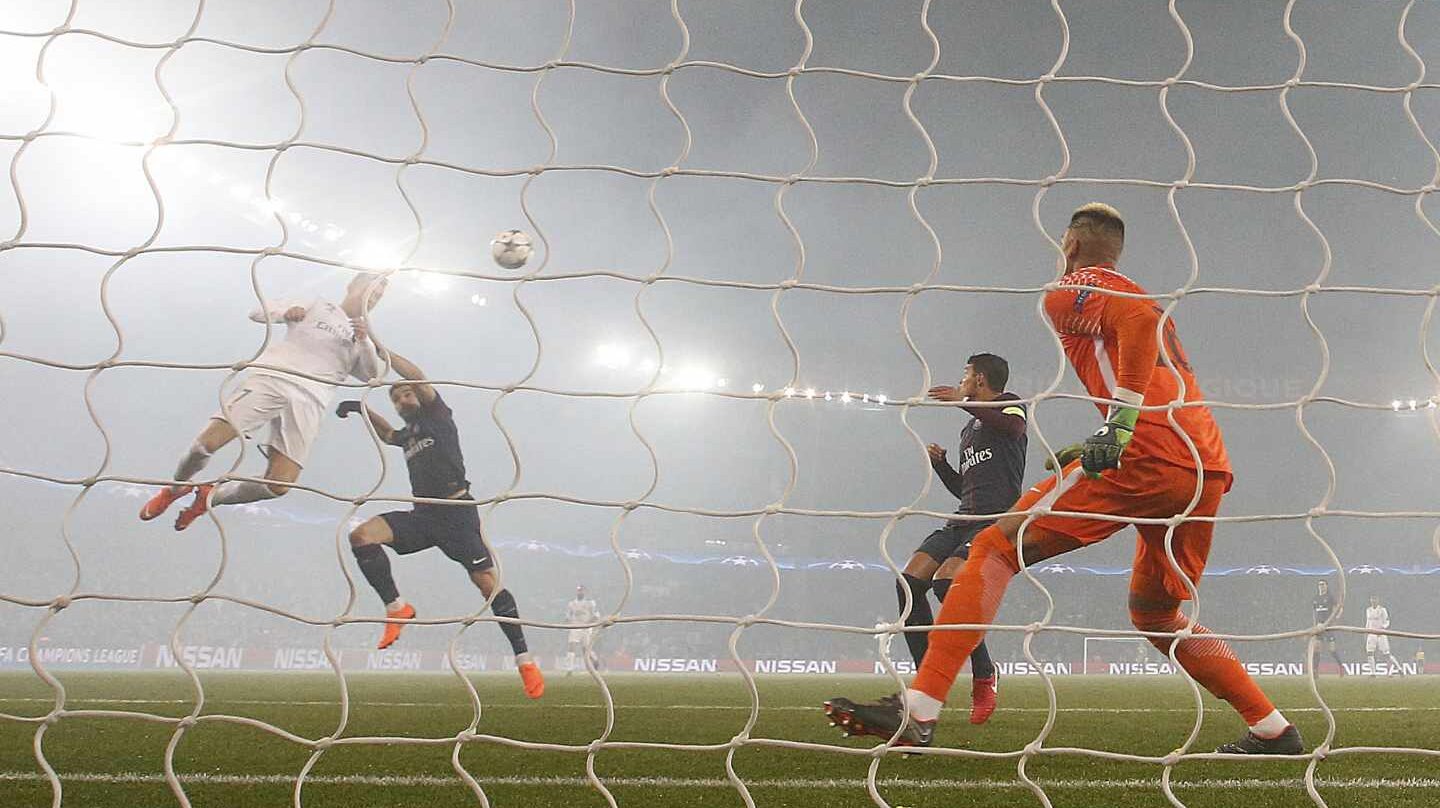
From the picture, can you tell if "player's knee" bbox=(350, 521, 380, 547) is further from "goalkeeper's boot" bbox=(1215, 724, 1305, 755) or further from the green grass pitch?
"goalkeeper's boot" bbox=(1215, 724, 1305, 755)

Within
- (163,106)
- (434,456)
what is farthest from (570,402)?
(434,456)

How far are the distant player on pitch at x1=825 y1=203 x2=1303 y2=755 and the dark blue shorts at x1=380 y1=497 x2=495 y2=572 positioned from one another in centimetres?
248

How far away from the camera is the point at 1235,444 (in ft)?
80.5

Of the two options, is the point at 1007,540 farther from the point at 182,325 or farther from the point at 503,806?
the point at 182,325

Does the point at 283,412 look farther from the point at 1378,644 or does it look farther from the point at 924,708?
the point at 1378,644

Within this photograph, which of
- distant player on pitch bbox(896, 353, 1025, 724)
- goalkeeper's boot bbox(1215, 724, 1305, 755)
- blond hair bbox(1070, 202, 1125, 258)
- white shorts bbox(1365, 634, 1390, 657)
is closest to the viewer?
goalkeeper's boot bbox(1215, 724, 1305, 755)

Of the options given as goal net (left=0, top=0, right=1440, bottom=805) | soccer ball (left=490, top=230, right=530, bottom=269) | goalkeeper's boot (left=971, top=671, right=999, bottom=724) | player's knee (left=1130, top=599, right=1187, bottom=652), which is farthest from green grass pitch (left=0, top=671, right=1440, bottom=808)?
goal net (left=0, top=0, right=1440, bottom=805)

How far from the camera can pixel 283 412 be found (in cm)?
497

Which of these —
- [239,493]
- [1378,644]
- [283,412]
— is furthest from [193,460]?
[1378,644]

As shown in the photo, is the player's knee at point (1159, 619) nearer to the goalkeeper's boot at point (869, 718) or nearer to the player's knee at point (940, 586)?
the goalkeeper's boot at point (869, 718)

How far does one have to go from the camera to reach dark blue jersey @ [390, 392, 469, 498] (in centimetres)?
445

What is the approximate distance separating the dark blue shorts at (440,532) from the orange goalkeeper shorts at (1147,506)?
105 inches

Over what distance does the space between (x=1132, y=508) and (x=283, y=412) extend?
162 inches

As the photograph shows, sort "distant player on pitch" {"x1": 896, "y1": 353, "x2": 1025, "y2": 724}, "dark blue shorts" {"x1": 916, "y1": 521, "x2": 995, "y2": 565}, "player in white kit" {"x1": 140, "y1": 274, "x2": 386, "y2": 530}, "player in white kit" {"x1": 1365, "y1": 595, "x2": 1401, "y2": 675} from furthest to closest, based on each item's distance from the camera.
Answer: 1. "player in white kit" {"x1": 1365, "y1": 595, "x2": 1401, "y2": 675}
2. "player in white kit" {"x1": 140, "y1": 274, "x2": 386, "y2": 530}
3. "dark blue shorts" {"x1": 916, "y1": 521, "x2": 995, "y2": 565}
4. "distant player on pitch" {"x1": 896, "y1": 353, "x2": 1025, "y2": 724}
